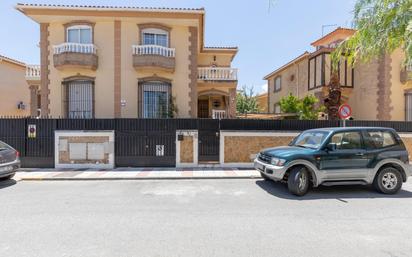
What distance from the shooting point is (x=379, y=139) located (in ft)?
24.2

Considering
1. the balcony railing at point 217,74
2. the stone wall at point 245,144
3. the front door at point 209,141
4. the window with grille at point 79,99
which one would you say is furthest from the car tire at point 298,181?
the window with grille at point 79,99

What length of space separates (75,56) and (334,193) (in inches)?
553

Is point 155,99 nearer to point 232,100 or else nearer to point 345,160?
point 232,100

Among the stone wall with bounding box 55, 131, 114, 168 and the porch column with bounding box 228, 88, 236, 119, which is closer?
the stone wall with bounding box 55, 131, 114, 168

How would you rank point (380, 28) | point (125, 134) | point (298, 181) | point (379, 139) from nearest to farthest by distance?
point (380, 28) → point (298, 181) → point (379, 139) → point (125, 134)

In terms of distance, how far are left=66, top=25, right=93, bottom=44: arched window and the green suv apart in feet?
42.7

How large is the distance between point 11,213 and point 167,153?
6.35 metres

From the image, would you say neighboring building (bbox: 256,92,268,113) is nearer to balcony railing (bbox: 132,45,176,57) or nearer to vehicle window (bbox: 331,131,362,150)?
balcony railing (bbox: 132,45,176,57)

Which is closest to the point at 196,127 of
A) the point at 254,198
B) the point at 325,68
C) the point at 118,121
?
the point at 118,121

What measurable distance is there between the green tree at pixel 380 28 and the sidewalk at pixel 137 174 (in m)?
5.29

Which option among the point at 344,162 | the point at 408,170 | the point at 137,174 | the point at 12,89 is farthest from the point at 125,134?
the point at 12,89

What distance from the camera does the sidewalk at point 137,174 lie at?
916cm

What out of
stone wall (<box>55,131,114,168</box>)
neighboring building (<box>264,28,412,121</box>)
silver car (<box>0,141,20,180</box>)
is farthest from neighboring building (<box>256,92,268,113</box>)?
silver car (<box>0,141,20,180</box>)

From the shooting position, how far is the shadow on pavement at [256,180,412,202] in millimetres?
6665
